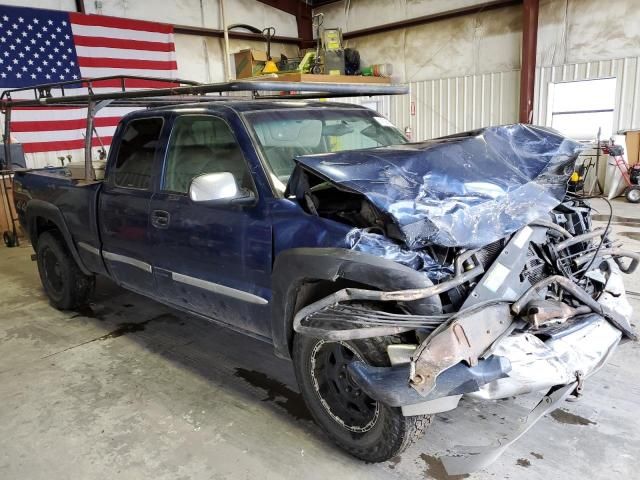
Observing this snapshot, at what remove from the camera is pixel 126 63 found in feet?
31.1

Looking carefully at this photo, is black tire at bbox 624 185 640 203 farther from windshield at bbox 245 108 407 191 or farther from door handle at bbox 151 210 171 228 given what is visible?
door handle at bbox 151 210 171 228

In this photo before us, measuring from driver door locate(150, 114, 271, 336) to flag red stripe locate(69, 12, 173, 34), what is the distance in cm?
727

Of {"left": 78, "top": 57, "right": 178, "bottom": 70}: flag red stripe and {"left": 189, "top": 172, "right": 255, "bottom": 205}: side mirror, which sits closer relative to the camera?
{"left": 189, "top": 172, "right": 255, "bottom": 205}: side mirror

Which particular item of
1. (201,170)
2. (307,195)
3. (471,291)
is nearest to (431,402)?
(471,291)

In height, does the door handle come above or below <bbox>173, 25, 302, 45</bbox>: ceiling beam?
below

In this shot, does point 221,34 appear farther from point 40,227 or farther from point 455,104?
point 40,227

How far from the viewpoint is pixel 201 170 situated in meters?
3.02

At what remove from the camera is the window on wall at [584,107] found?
350 inches

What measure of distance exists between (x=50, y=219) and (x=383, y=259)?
347cm

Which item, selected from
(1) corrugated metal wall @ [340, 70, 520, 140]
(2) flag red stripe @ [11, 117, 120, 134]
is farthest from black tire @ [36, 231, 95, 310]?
(1) corrugated metal wall @ [340, 70, 520, 140]

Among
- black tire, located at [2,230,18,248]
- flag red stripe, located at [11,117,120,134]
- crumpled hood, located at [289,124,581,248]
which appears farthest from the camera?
flag red stripe, located at [11,117,120,134]

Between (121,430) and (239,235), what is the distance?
123 cm

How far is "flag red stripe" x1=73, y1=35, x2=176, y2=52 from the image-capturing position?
8891 millimetres

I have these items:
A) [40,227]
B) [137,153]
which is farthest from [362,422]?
[40,227]
